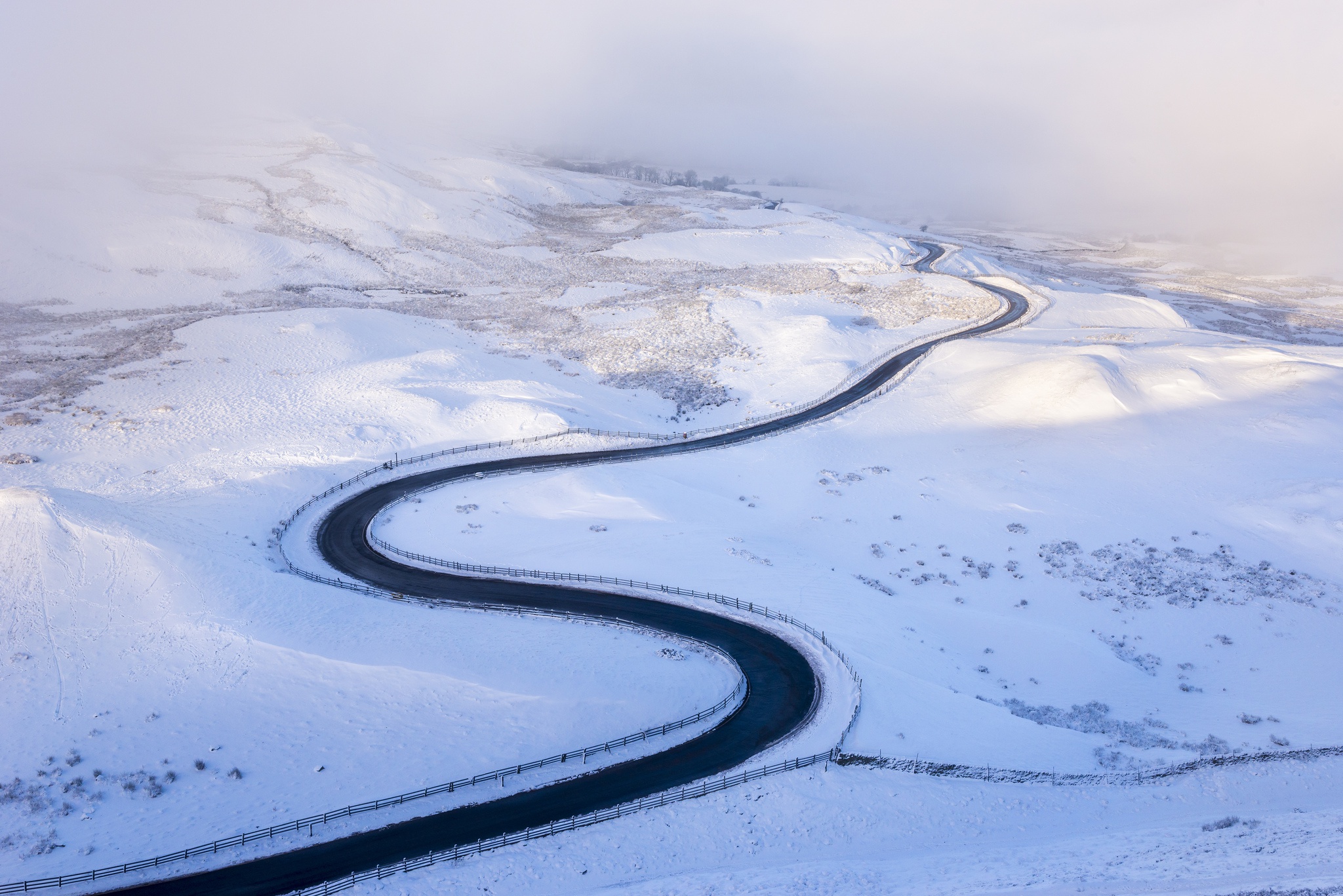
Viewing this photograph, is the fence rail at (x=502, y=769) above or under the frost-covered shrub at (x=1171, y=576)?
under

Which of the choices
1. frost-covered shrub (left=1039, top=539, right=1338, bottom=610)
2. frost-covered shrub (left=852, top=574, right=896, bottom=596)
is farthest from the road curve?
frost-covered shrub (left=1039, top=539, right=1338, bottom=610)

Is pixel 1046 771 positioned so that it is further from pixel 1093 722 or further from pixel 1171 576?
pixel 1171 576

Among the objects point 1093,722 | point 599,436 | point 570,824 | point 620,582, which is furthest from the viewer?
point 599,436

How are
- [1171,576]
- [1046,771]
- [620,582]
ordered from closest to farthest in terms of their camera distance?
[1046,771]
[620,582]
[1171,576]

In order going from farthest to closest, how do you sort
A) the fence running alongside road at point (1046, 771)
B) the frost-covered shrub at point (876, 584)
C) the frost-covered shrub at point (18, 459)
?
1. the frost-covered shrub at point (18, 459)
2. the frost-covered shrub at point (876, 584)
3. the fence running alongside road at point (1046, 771)

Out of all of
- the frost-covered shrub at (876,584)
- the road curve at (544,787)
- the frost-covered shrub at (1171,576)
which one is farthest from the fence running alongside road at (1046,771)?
the frost-covered shrub at (876,584)

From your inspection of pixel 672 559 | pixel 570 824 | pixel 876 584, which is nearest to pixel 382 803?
pixel 570 824

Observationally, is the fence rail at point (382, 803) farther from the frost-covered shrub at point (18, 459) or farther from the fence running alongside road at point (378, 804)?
the frost-covered shrub at point (18, 459)
